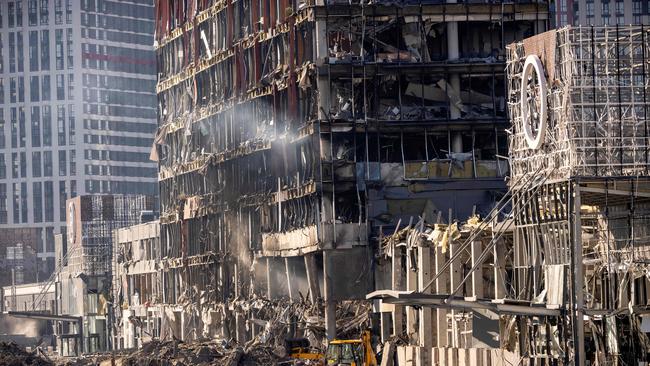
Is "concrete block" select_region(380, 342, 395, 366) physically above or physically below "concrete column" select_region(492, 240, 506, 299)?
below

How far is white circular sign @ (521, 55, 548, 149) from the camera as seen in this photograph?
224 ft

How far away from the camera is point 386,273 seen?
102438 millimetres

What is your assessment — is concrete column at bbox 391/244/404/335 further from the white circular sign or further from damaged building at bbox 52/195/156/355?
damaged building at bbox 52/195/156/355

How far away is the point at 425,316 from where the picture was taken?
84438 mm

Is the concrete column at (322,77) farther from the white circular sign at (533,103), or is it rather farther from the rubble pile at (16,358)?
the white circular sign at (533,103)

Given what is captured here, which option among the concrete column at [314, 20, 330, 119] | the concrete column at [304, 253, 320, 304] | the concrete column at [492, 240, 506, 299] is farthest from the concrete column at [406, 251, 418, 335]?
the concrete column at [314, 20, 330, 119]

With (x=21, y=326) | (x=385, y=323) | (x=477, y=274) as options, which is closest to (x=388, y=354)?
(x=477, y=274)

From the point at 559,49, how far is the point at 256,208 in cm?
5520

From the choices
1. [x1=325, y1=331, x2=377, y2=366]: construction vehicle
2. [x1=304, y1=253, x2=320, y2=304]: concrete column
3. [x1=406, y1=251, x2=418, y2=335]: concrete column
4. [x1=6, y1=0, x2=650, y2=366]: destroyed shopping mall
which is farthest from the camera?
[x1=304, y1=253, x2=320, y2=304]: concrete column

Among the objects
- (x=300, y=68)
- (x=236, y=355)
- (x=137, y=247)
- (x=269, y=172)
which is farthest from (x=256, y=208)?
(x=137, y=247)

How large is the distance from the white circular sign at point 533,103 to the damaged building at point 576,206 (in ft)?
0.19

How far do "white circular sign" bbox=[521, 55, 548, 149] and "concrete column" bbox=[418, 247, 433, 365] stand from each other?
14.9m

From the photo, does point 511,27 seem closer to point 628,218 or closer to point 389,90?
point 389,90

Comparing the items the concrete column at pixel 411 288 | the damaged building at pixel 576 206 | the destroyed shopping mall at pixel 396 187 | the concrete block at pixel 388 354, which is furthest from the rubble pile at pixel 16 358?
the damaged building at pixel 576 206
